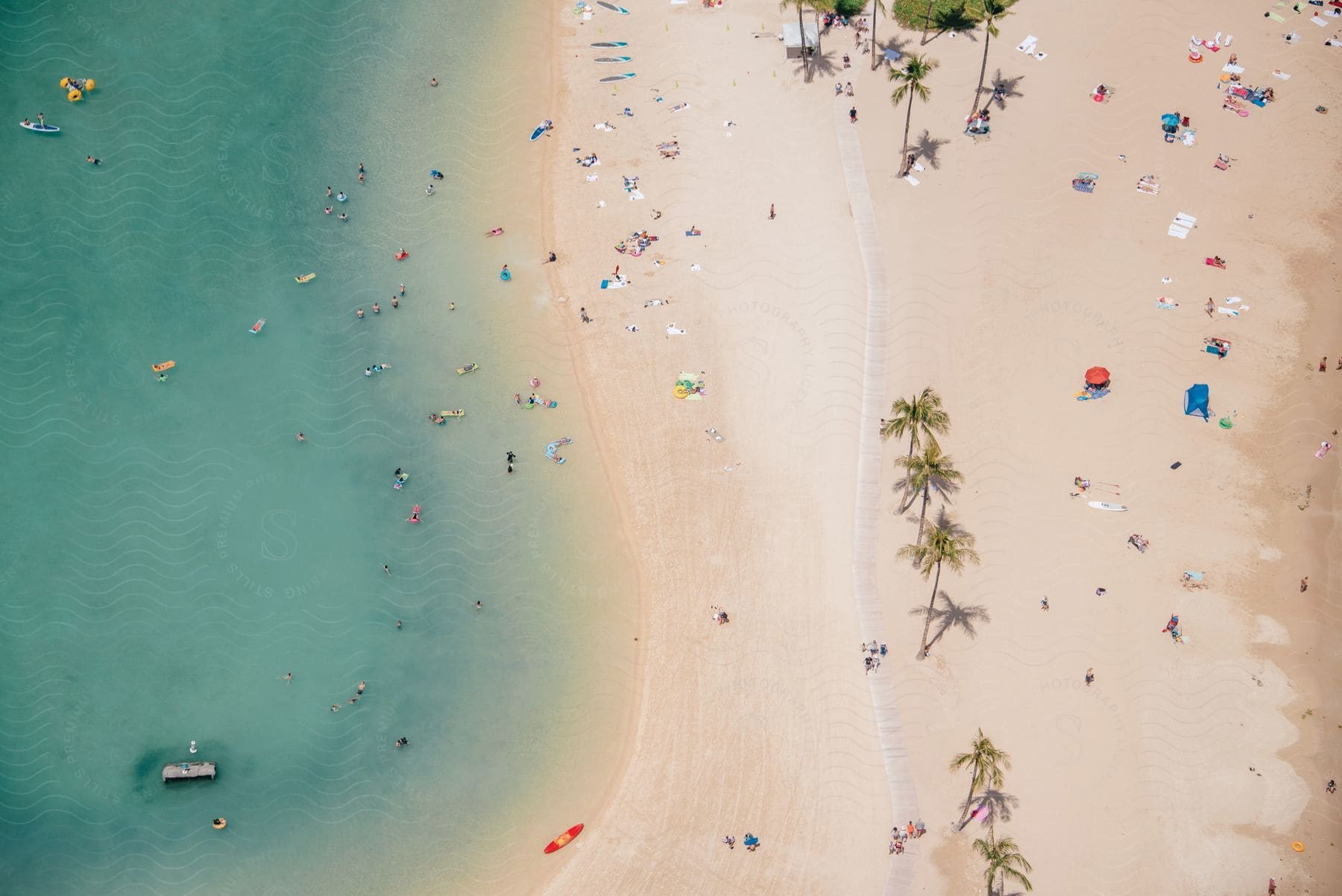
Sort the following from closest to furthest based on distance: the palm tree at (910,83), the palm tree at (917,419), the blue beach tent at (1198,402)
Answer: the palm tree at (917,419) → the blue beach tent at (1198,402) → the palm tree at (910,83)

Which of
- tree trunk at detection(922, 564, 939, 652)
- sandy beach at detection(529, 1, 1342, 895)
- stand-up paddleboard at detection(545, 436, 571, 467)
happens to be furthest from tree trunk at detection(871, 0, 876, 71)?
tree trunk at detection(922, 564, 939, 652)

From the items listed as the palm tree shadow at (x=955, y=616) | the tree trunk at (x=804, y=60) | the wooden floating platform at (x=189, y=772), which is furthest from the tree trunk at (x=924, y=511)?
the wooden floating platform at (x=189, y=772)

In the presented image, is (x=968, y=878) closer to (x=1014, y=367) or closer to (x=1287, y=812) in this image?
(x=1287, y=812)

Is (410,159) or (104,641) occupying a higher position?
(410,159)

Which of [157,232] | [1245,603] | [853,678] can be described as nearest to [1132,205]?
[1245,603]

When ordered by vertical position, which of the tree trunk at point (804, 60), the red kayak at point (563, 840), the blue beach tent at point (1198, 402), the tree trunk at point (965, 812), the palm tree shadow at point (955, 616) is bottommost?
the red kayak at point (563, 840)

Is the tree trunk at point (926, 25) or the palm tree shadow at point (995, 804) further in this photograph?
the tree trunk at point (926, 25)

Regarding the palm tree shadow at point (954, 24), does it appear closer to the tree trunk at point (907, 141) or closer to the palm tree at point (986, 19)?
the palm tree at point (986, 19)
